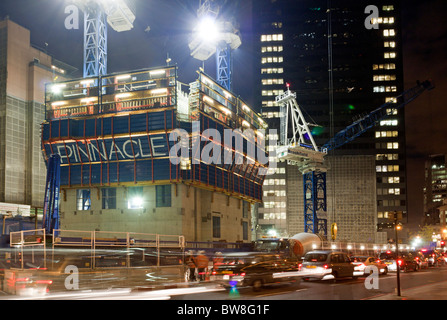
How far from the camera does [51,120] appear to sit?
188 feet

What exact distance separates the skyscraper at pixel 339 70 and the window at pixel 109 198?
77799 mm

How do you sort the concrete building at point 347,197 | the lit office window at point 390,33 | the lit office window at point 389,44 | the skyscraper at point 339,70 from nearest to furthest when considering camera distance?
1. the concrete building at point 347,197
2. the skyscraper at point 339,70
3. the lit office window at point 389,44
4. the lit office window at point 390,33

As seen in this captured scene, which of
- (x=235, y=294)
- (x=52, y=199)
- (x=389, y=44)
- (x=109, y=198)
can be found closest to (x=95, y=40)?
(x=109, y=198)

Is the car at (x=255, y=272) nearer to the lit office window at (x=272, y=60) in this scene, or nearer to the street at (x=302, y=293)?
the street at (x=302, y=293)

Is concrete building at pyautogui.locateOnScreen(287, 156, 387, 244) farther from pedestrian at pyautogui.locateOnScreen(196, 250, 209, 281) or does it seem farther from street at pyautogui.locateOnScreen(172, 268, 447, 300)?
street at pyautogui.locateOnScreen(172, 268, 447, 300)

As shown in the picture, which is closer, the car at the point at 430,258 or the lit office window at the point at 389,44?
the car at the point at 430,258

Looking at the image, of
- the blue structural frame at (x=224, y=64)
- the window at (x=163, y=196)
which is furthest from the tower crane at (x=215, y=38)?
the window at (x=163, y=196)

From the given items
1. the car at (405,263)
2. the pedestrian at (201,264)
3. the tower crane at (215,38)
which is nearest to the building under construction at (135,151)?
the tower crane at (215,38)

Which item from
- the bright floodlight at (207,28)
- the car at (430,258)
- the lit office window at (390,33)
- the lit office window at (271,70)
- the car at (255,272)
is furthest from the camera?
the lit office window at (390,33)

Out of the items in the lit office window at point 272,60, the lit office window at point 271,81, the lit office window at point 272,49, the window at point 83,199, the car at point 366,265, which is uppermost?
the lit office window at point 272,49

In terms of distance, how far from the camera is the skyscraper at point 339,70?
137 metres

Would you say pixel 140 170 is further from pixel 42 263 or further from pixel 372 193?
pixel 372 193

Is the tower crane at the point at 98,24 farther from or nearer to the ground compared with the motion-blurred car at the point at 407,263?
farther from the ground
